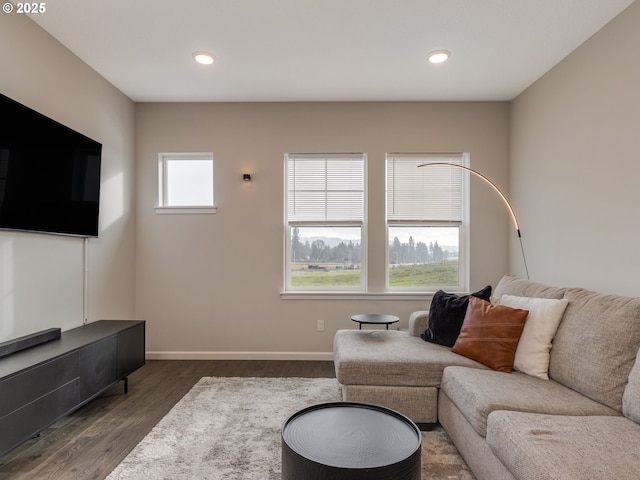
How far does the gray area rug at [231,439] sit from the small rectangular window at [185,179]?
195cm

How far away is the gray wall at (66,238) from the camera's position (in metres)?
2.40

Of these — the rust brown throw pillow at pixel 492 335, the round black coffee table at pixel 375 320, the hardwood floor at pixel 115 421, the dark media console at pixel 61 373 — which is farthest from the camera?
the round black coffee table at pixel 375 320

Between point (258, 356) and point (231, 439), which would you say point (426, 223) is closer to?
point (258, 356)

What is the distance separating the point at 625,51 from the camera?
2389 millimetres

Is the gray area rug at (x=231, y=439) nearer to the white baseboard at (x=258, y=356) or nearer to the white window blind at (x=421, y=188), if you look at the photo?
the white baseboard at (x=258, y=356)

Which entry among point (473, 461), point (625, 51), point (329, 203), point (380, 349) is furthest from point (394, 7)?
point (473, 461)

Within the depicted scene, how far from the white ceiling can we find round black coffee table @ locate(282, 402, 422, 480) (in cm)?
240

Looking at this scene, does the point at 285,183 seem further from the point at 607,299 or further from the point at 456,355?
the point at 607,299

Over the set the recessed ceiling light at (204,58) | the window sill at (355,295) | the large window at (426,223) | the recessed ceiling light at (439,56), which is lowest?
the window sill at (355,295)

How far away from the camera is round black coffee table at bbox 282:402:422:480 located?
1.22 metres

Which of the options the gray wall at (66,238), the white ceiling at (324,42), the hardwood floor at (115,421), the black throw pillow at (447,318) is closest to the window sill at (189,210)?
the gray wall at (66,238)

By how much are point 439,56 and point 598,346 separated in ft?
7.67

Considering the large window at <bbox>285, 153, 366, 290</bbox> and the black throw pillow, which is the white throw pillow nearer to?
the black throw pillow

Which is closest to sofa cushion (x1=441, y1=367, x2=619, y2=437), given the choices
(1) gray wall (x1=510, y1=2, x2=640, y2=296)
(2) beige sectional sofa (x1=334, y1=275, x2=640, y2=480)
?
(2) beige sectional sofa (x1=334, y1=275, x2=640, y2=480)
